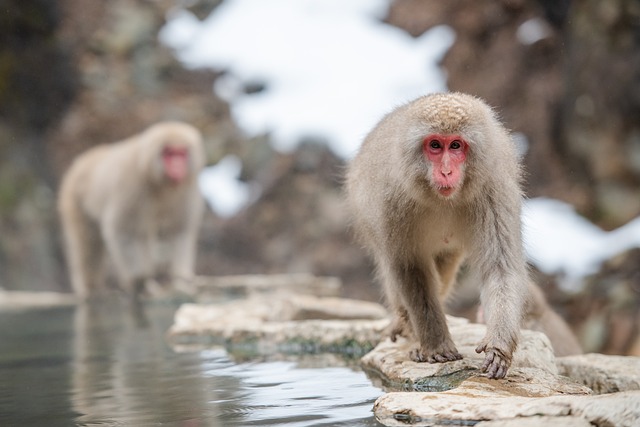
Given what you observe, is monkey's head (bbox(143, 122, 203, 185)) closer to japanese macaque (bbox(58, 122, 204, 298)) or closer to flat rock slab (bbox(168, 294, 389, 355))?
japanese macaque (bbox(58, 122, 204, 298))

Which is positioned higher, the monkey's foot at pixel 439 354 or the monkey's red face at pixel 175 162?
the monkey's red face at pixel 175 162

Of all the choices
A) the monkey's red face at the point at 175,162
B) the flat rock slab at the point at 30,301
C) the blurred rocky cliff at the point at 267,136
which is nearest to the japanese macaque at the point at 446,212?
the flat rock slab at the point at 30,301

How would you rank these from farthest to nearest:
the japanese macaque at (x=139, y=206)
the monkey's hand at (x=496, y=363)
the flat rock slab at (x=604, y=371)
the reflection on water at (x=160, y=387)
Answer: the japanese macaque at (x=139, y=206), the flat rock slab at (x=604, y=371), the monkey's hand at (x=496, y=363), the reflection on water at (x=160, y=387)

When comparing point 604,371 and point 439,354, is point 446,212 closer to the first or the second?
point 439,354

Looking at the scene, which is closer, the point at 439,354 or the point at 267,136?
the point at 439,354

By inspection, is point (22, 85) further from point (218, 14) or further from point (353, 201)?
point (353, 201)

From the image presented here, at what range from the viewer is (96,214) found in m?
10.8

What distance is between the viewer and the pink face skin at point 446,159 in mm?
3332

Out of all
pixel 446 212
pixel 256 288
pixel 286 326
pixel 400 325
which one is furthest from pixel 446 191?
pixel 256 288

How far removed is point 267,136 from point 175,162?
14.5 feet

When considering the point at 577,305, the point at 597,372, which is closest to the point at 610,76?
the point at 577,305

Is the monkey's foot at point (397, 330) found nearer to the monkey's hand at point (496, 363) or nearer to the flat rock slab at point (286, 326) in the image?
the flat rock slab at point (286, 326)

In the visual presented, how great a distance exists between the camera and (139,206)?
1013cm

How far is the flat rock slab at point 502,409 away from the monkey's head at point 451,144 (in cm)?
79
